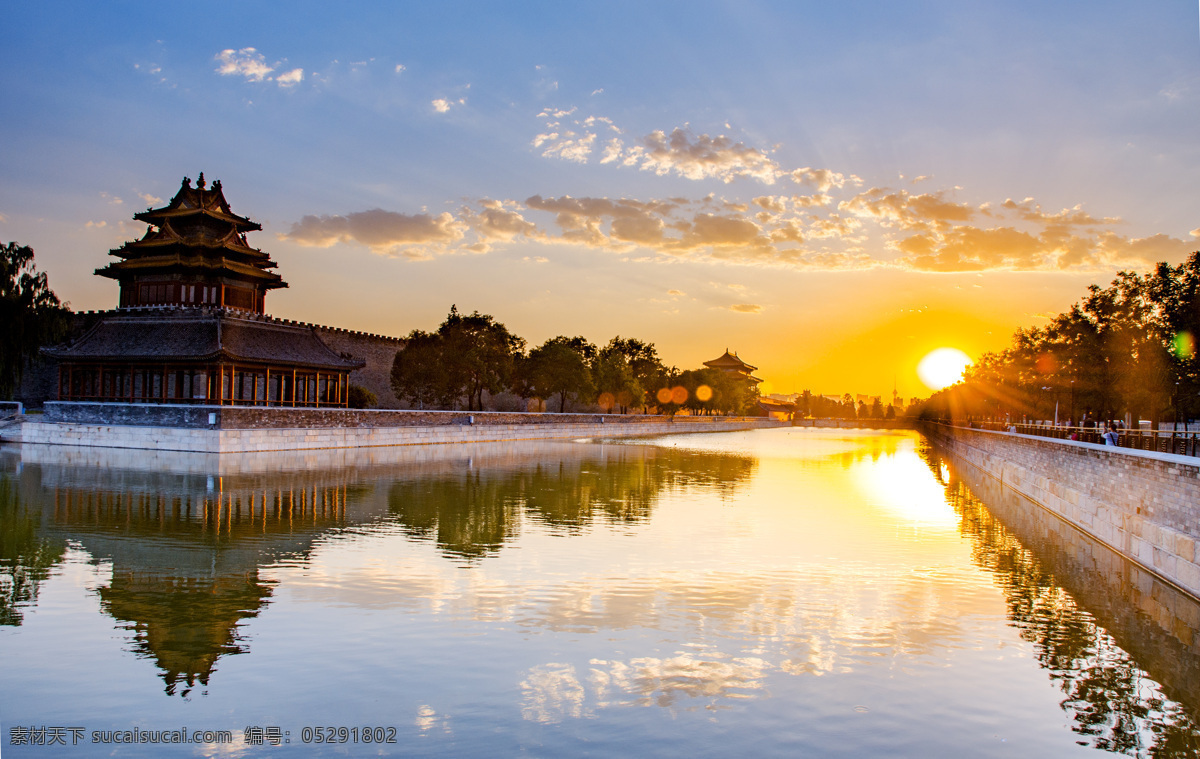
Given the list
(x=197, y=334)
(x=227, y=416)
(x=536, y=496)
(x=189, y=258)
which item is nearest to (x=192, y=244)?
(x=189, y=258)

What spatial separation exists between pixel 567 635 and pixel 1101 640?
6.77 m

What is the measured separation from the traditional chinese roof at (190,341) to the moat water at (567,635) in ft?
72.7

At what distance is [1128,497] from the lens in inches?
629

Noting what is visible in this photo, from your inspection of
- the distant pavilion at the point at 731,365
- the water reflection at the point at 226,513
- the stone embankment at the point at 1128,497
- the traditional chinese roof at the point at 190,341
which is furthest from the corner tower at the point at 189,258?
the distant pavilion at the point at 731,365

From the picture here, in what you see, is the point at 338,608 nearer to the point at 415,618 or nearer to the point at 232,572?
the point at 415,618

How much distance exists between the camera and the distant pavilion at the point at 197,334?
136ft

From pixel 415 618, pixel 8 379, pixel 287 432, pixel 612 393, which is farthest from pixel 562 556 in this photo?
pixel 612 393

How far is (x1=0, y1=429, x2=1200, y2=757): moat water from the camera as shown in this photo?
700 cm

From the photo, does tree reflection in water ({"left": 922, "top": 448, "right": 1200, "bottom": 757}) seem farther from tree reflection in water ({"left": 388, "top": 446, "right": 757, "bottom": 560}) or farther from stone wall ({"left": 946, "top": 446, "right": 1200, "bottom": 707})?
tree reflection in water ({"left": 388, "top": 446, "right": 757, "bottom": 560})

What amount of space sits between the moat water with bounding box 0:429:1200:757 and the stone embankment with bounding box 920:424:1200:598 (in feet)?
2.06

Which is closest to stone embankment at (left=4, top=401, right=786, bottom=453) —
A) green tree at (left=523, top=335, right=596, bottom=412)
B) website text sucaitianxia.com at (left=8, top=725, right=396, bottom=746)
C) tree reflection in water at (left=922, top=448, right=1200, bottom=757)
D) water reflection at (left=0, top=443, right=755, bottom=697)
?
water reflection at (left=0, top=443, right=755, bottom=697)

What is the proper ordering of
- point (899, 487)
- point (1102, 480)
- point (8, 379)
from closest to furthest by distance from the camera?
point (1102, 480) → point (899, 487) → point (8, 379)

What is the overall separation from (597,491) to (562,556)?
10.8 meters

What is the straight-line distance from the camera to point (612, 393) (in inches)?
3191
